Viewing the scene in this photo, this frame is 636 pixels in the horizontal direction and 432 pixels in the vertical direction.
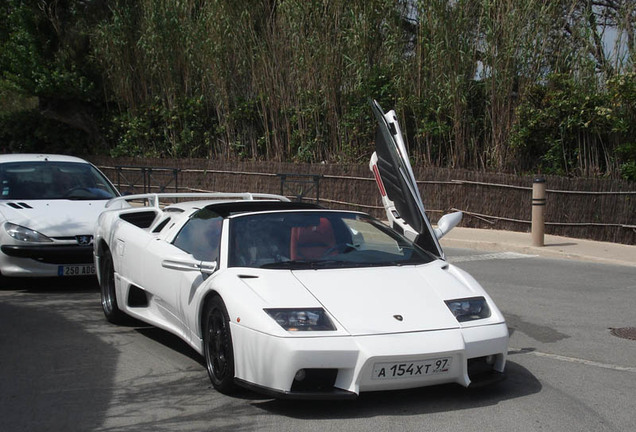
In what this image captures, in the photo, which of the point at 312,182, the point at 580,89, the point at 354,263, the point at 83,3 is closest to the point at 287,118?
the point at 312,182

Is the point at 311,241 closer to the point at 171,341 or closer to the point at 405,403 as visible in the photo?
the point at 405,403

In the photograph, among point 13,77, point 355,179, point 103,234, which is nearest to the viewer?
point 103,234

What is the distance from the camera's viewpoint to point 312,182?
20.1 m

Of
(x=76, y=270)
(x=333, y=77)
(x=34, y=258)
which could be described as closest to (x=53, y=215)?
(x=34, y=258)

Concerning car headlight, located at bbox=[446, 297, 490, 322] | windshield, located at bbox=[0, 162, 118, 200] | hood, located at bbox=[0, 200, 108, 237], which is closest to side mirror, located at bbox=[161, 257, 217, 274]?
car headlight, located at bbox=[446, 297, 490, 322]

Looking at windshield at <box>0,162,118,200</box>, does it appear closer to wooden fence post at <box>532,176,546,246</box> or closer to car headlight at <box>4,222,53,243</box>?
car headlight at <box>4,222,53,243</box>

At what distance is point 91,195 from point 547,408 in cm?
714

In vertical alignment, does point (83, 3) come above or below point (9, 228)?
above

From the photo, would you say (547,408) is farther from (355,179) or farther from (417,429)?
(355,179)

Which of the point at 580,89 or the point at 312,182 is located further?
the point at 312,182

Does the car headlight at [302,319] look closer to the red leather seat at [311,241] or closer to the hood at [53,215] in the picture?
the red leather seat at [311,241]

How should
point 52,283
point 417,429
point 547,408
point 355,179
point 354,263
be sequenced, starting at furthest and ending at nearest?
point 355,179
point 52,283
point 354,263
point 547,408
point 417,429

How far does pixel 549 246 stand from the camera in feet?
44.7

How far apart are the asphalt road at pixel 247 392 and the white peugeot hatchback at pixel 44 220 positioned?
2.01 feet
